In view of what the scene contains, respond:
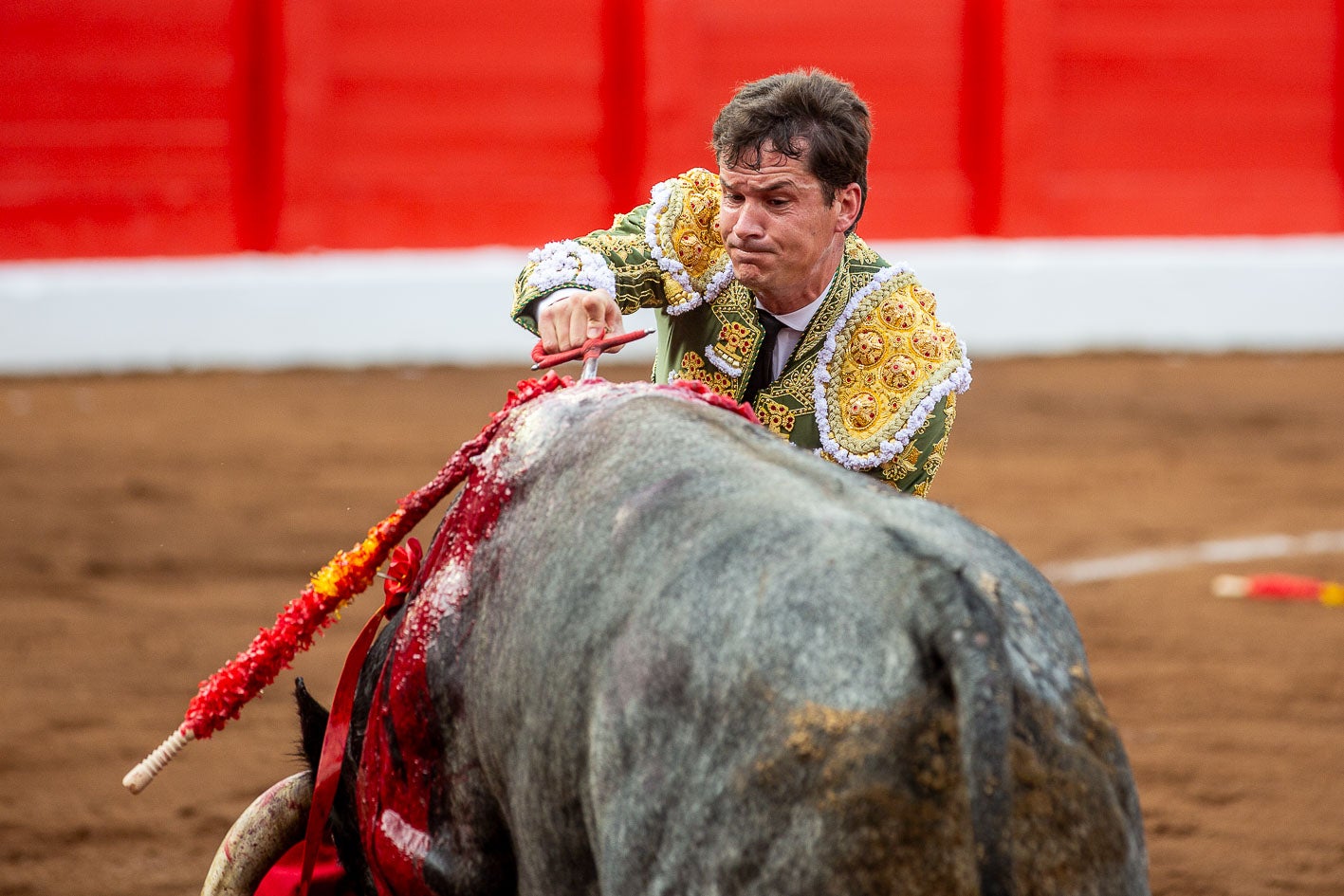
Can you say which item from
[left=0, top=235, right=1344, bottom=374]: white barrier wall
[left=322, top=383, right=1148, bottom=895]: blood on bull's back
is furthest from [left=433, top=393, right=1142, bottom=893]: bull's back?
[left=0, top=235, right=1344, bottom=374]: white barrier wall

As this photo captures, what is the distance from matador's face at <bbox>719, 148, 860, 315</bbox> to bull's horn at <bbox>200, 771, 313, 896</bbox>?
0.79 meters

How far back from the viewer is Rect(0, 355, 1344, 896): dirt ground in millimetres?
3541

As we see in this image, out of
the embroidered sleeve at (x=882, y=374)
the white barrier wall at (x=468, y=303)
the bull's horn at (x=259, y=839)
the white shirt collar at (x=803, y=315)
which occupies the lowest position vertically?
the white barrier wall at (x=468, y=303)

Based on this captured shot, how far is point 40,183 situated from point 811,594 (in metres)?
8.39

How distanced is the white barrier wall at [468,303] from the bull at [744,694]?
23.6 feet

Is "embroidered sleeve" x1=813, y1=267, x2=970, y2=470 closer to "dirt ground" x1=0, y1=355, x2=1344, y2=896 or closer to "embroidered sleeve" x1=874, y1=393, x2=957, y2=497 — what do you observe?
"embroidered sleeve" x1=874, y1=393, x2=957, y2=497

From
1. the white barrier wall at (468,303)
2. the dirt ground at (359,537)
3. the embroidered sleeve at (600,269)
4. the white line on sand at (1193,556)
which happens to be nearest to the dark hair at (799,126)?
the embroidered sleeve at (600,269)

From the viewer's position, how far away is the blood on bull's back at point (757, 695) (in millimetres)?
1173

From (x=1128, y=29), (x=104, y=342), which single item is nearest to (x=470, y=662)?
(x=104, y=342)

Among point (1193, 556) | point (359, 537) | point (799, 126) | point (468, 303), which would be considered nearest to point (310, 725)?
point (799, 126)

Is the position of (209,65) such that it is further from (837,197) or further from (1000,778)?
(1000,778)

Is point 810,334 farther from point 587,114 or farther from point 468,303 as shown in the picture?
point 587,114

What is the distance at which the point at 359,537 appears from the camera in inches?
228

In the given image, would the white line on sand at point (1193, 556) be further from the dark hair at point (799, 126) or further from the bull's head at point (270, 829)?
the bull's head at point (270, 829)
